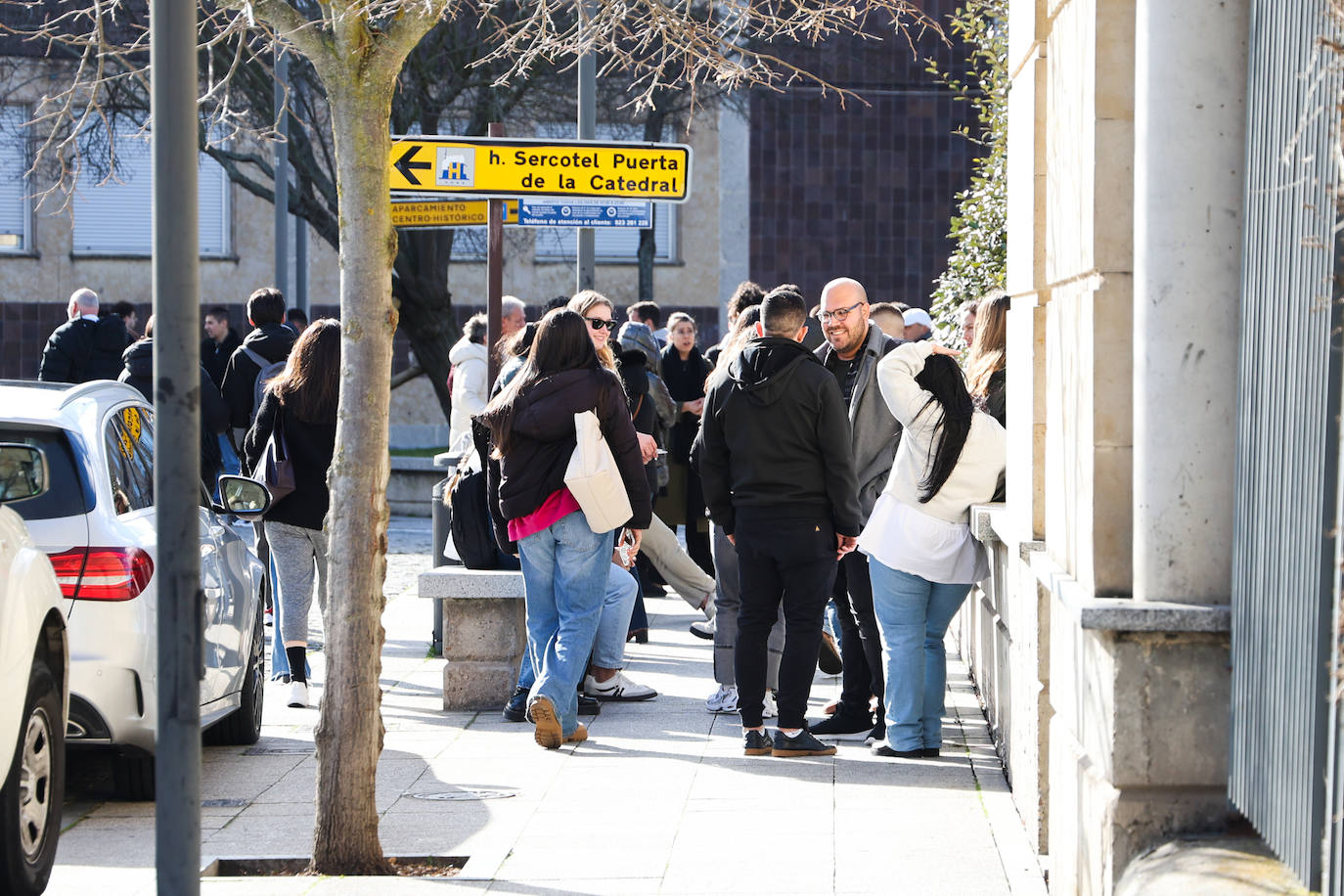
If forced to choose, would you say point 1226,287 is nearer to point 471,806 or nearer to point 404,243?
point 471,806

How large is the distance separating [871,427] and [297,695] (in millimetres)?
3266

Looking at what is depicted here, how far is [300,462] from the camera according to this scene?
872 cm

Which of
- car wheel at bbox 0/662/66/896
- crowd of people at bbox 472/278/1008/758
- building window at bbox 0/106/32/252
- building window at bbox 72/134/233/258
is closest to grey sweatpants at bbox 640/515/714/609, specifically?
crowd of people at bbox 472/278/1008/758

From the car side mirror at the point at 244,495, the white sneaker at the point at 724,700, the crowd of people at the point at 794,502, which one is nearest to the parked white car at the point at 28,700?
the car side mirror at the point at 244,495

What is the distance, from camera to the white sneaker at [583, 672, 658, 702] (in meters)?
8.76

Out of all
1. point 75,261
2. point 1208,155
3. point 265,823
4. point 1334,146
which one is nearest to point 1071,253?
point 1208,155

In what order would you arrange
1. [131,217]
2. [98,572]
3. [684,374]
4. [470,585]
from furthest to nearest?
1. [131,217]
2. [684,374]
3. [470,585]
4. [98,572]

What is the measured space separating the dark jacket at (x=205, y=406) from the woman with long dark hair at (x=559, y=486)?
217cm

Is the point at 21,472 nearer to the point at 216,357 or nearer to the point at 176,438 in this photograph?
the point at 176,438

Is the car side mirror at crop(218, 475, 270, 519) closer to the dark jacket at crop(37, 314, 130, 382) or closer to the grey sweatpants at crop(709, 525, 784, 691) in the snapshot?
the grey sweatpants at crop(709, 525, 784, 691)

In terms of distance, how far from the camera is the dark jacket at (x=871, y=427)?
770 cm

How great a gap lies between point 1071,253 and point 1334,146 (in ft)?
5.73

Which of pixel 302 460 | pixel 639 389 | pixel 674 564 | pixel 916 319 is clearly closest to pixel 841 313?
pixel 639 389

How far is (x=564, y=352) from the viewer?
7.59 m
